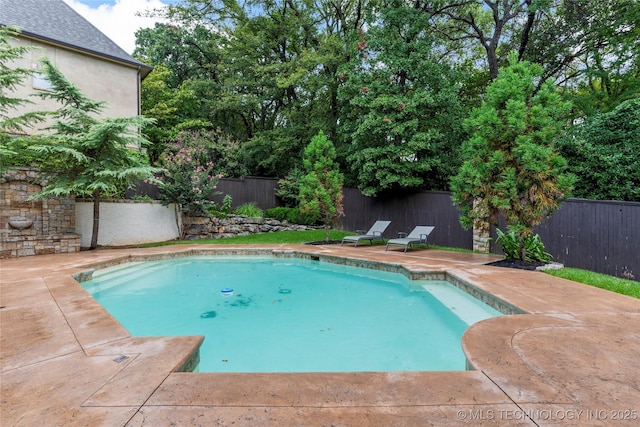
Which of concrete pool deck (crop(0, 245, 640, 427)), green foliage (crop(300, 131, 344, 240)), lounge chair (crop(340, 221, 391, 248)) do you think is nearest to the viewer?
concrete pool deck (crop(0, 245, 640, 427))

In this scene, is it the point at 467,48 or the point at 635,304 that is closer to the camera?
the point at 635,304

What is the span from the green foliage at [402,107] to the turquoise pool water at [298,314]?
4.65 m

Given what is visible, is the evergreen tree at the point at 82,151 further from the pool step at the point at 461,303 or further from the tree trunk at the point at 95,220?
the pool step at the point at 461,303

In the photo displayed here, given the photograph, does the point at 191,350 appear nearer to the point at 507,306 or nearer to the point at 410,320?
the point at 410,320

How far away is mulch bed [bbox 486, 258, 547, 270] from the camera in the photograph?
21.0ft

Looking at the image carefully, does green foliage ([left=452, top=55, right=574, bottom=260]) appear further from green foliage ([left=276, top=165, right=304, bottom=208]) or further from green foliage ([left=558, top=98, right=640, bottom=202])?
green foliage ([left=276, top=165, right=304, bottom=208])

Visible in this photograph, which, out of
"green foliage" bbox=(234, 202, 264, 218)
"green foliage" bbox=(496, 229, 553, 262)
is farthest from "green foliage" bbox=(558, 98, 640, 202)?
"green foliage" bbox=(234, 202, 264, 218)

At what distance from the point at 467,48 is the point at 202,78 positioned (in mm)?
13247

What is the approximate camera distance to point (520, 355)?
2568mm

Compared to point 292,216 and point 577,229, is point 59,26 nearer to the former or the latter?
point 292,216

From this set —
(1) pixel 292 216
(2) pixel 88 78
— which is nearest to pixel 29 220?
(2) pixel 88 78

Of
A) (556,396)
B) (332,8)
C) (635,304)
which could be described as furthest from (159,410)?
(332,8)

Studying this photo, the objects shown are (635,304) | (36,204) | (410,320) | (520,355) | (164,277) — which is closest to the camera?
(520,355)

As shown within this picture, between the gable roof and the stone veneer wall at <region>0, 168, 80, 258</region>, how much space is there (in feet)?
19.3
